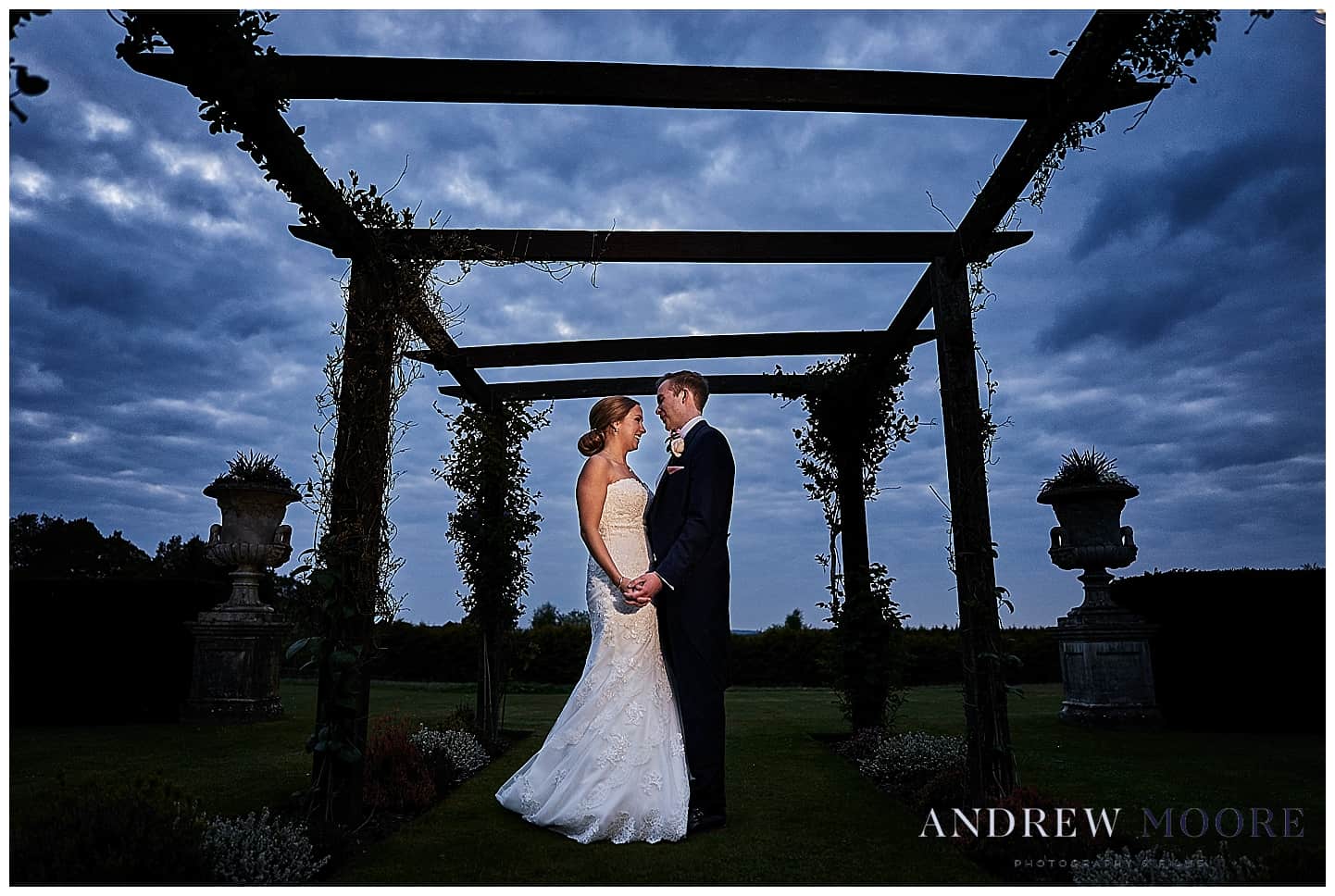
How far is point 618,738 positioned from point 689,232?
334 centimetres

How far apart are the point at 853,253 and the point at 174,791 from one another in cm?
501

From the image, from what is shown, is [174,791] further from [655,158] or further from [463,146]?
[655,158]

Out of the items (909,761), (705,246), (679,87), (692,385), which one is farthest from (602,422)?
(909,761)

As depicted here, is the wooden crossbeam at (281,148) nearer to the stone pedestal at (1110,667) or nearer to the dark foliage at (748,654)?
the stone pedestal at (1110,667)

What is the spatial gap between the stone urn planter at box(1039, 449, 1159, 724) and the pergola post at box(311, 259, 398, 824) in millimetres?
8649

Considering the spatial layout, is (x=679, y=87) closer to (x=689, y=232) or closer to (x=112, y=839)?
(x=689, y=232)

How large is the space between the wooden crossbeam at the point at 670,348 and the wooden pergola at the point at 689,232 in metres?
0.68

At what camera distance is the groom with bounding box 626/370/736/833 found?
4.69 metres

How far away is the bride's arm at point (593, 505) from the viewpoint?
4.98 meters

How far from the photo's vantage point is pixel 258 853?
141 inches

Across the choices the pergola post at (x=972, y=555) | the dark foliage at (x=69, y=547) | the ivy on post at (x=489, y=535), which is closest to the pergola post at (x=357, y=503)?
the ivy on post at (x=489, y=535)

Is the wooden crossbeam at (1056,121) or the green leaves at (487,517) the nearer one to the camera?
the wooden crossbeam at (1056,121)

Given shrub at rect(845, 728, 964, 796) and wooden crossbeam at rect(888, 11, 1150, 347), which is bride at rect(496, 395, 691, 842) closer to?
shrub at rect(845, 728, 964, 796)

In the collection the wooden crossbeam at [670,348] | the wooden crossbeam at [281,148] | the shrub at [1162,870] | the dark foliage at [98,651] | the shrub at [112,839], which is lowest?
the shrub at [1162,870]
